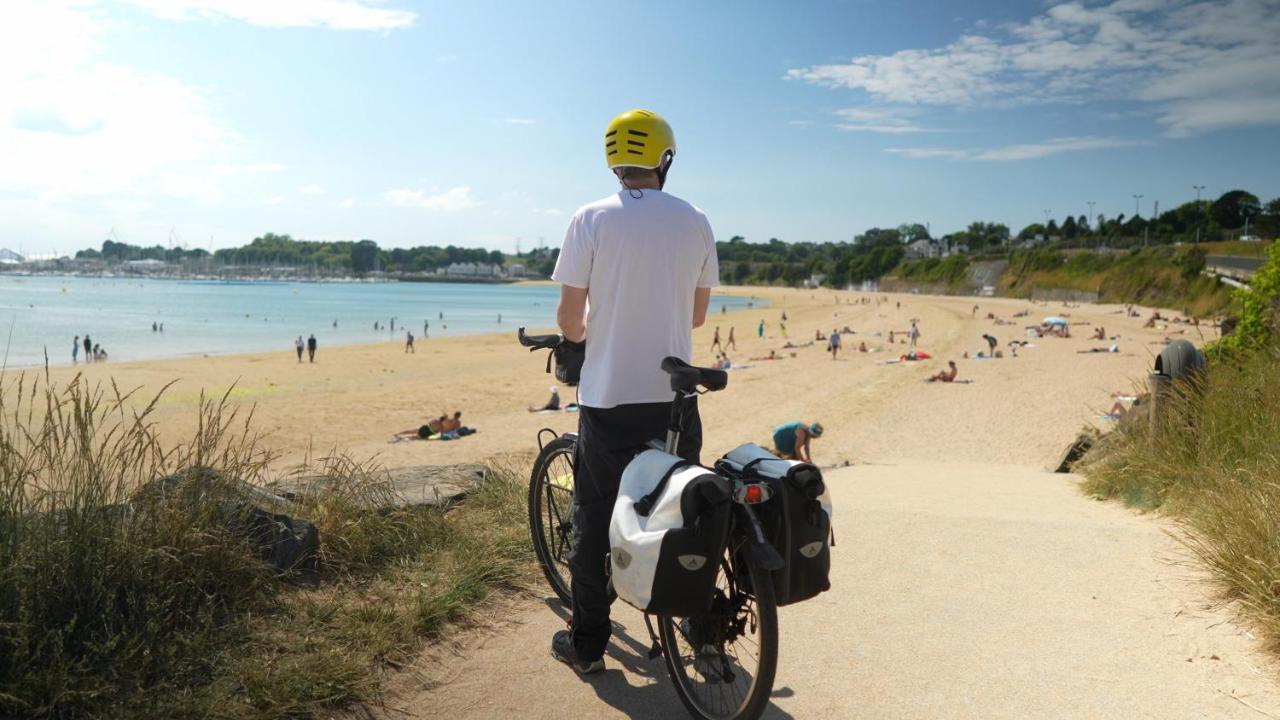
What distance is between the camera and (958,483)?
319 inches

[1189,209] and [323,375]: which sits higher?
[1189,209]

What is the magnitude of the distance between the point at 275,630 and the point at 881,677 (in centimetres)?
244

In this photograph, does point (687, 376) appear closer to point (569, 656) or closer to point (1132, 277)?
point (569, 656)

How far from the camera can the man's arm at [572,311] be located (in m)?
3.10

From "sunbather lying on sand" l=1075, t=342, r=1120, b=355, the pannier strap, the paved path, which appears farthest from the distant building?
the pannier strap

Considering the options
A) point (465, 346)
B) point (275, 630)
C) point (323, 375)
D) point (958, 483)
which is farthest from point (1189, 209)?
point (275, 630)

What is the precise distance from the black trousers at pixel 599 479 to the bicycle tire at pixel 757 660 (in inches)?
13.9

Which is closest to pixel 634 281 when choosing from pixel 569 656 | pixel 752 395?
pixel 569 656

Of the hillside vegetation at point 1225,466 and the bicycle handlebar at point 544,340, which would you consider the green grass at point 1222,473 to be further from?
the bicycle handlebar at point 544,340

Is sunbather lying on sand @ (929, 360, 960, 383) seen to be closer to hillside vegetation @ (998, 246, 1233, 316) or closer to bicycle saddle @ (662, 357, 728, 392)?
bicycle saddle @ (662, 357, 728, 392)

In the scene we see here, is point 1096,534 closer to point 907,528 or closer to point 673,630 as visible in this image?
point 907,528

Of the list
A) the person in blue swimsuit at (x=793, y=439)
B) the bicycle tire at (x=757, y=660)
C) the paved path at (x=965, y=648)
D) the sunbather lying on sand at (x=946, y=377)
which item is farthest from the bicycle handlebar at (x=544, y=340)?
the sunbather lying on sand at (x=946, y=377)

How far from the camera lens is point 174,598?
3328 mm

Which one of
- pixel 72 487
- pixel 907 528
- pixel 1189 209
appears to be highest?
pixel 1189 209
